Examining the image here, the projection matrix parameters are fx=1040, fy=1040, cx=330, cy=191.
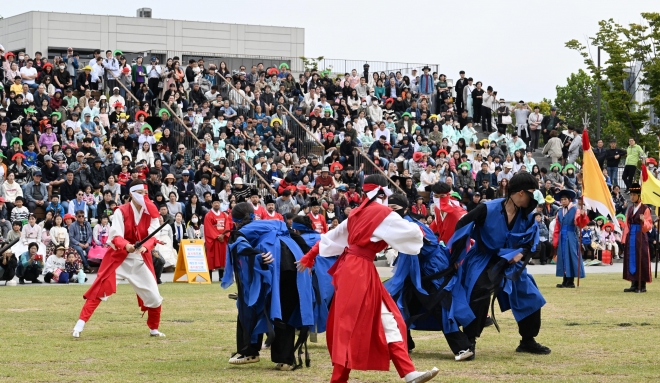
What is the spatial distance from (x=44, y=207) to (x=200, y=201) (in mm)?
3840

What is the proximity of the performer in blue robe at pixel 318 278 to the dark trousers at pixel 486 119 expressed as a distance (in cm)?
2567

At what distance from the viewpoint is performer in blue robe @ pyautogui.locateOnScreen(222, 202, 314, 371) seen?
33.3ft

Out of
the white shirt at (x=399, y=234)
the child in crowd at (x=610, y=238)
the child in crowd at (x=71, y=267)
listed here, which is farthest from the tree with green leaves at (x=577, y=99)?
the white shirt at (x=399, y=234)

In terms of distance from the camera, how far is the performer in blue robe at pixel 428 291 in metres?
10.6

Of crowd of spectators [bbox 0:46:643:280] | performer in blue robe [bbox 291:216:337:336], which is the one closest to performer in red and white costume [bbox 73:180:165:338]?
performer in blue robe [bbox 291:216:337:336]

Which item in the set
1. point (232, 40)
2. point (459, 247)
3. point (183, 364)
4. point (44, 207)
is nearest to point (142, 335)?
point (183, 364)

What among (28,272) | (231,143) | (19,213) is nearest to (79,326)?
(28,272)

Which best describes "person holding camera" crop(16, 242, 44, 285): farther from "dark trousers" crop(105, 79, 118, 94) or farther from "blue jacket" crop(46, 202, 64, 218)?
"dark trousers" crop(105, 79, 118, 94)

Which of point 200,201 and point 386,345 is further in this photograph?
point 200,201

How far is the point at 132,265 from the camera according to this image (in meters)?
12.5

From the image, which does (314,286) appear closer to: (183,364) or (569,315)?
(183,364)

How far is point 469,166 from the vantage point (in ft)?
101

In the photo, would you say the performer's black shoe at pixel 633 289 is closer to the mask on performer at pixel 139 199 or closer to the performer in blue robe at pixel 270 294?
the mask on performer at pixel 139 199

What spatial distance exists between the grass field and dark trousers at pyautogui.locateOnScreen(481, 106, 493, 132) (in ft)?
63.6
